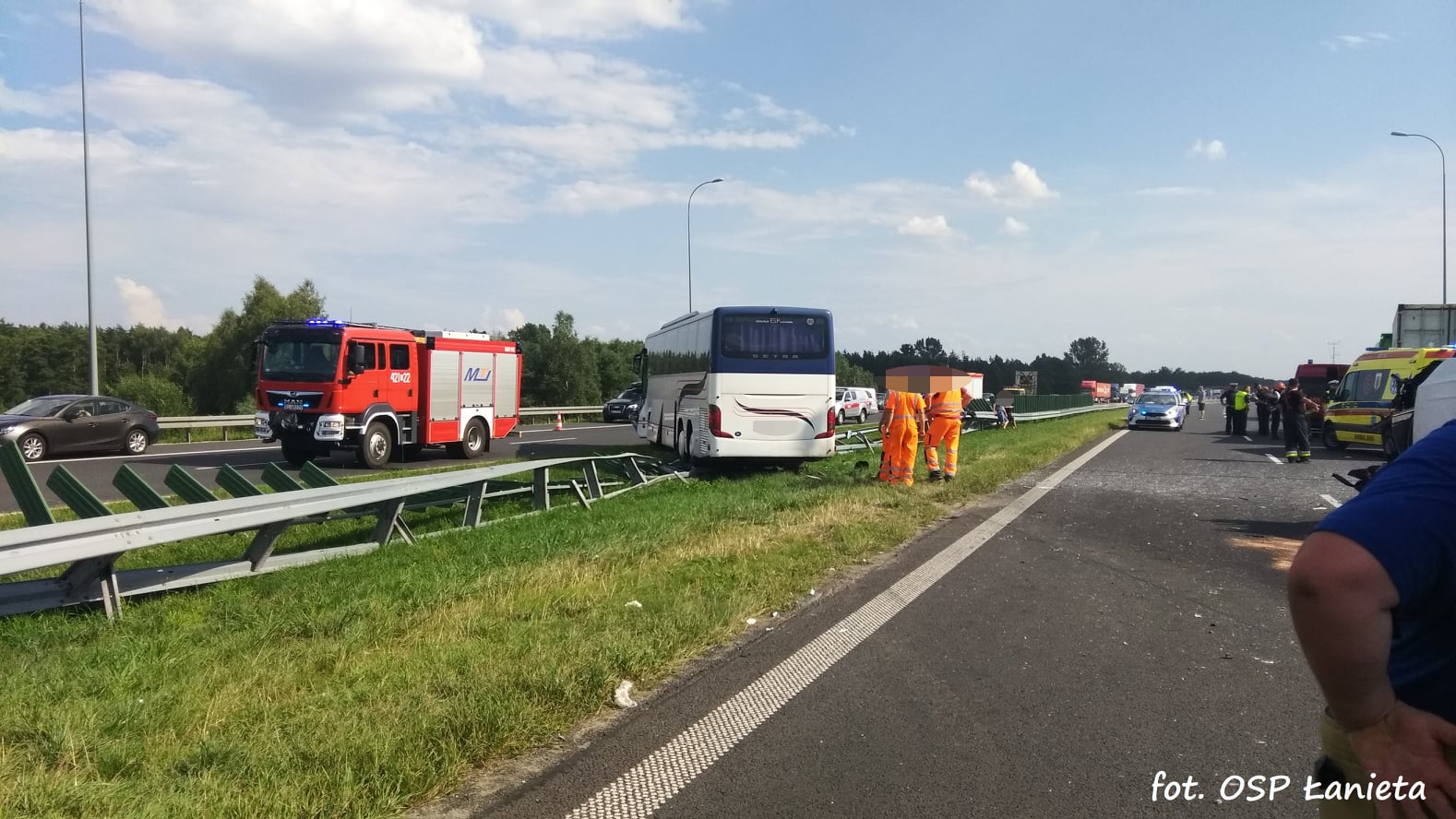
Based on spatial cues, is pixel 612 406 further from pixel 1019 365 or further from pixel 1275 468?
pixel 1019 365

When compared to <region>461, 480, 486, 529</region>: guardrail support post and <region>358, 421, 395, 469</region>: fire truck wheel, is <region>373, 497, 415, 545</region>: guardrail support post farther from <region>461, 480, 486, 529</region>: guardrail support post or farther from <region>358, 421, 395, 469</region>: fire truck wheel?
<region>358, 421, 395, 469</region>: fire truck wheel

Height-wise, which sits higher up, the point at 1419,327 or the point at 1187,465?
the point at 1419,327

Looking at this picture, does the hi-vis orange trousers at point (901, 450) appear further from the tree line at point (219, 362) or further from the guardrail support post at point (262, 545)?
the tree line at point (219, 362)

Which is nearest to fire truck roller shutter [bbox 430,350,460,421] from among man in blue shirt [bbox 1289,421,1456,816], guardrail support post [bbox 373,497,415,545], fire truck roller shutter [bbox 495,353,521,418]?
fire truck roller shutter [bbox 495,353,521,418]

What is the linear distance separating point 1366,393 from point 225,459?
1013 inches

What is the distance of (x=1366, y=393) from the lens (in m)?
23.0

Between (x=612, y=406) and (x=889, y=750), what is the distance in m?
42.5

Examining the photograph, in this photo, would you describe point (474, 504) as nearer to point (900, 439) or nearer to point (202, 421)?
point (900, 439)

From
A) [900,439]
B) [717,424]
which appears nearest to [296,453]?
[717,424]

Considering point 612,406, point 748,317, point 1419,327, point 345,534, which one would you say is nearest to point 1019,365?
point 612,406

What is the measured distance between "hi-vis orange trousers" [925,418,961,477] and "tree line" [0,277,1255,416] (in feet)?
88.3

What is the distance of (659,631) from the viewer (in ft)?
19.3

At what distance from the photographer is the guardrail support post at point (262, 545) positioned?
7.60 m

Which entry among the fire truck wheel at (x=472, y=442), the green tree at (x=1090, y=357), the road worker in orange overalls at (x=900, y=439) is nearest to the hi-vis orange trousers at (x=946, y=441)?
the road worker in orange overalls at (x=900, y=439)
